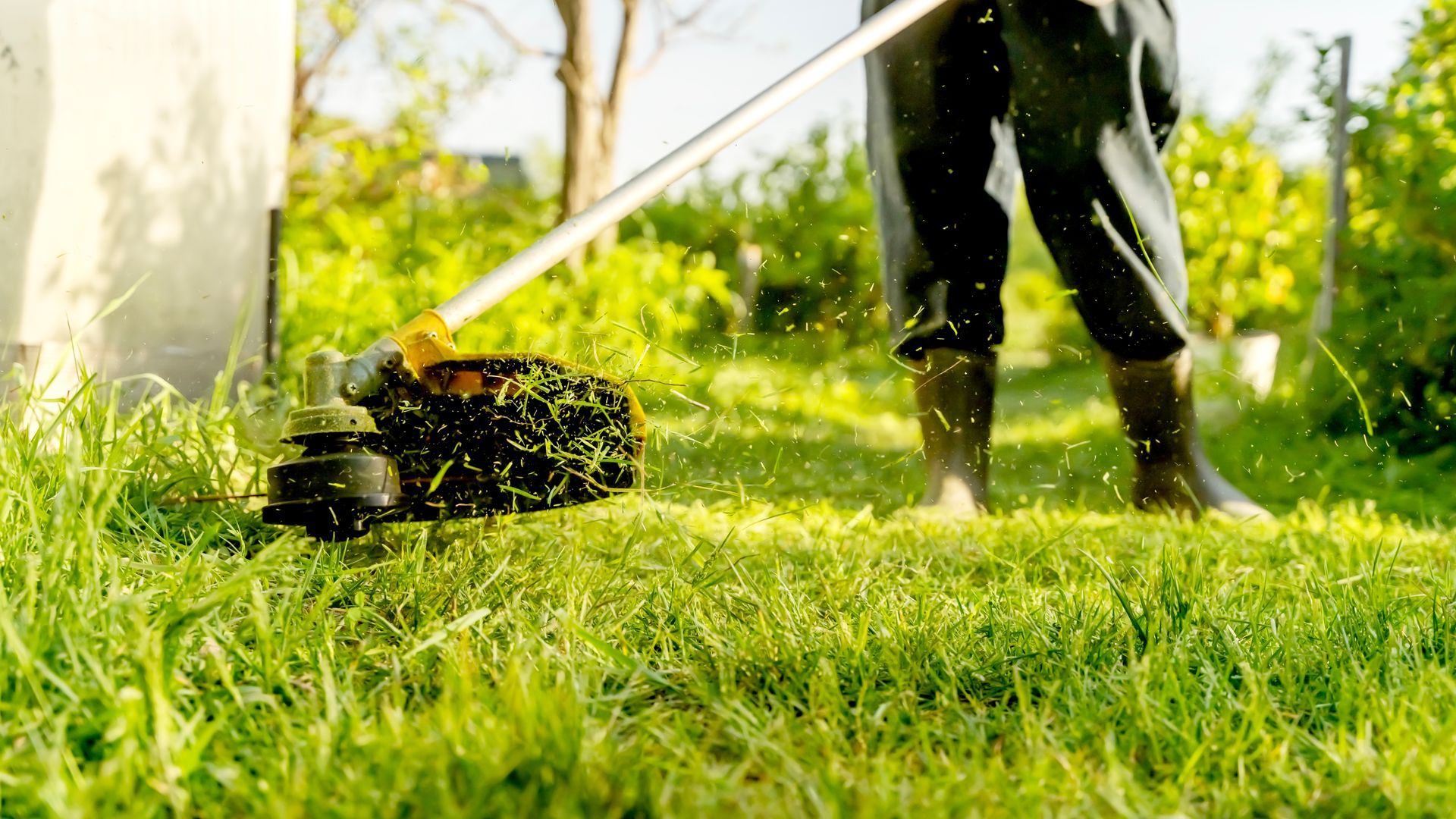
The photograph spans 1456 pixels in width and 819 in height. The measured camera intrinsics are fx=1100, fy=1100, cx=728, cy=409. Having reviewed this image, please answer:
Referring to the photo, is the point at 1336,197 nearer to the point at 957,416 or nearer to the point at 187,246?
the point at 957,416

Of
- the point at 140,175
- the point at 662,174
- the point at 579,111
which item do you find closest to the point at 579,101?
the point at 579,111

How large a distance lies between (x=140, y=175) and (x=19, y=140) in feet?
1.18

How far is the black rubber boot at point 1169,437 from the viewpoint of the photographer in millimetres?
2199

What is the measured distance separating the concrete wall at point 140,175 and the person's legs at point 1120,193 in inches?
66.0

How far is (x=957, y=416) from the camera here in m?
2.32

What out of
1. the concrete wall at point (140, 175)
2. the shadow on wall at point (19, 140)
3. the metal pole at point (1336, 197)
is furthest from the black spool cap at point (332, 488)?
the metal pole at point (1336, 197)

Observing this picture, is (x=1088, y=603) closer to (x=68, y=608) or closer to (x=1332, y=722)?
(x=1332, y=722)

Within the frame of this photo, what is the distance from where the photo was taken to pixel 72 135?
→ 6.94 feet

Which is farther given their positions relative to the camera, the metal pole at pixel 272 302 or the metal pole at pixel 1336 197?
the metal pole at pixel 1336 197

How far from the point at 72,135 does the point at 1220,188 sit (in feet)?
16.9

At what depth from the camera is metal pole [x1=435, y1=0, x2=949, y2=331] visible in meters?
1.52

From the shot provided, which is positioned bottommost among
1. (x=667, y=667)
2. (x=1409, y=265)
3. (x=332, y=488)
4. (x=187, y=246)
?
(x=667, y=667)

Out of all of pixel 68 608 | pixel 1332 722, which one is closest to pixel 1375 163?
pixel 1332 722

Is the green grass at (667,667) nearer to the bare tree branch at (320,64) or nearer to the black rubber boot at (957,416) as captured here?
the black rubber boot at (957,416)
